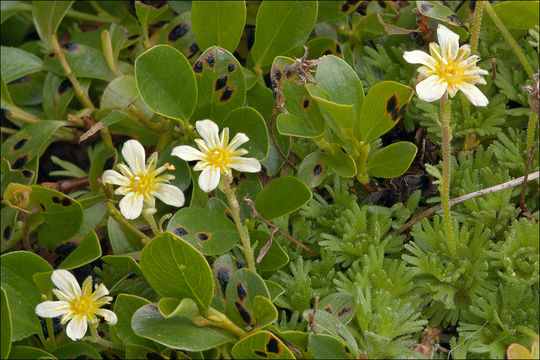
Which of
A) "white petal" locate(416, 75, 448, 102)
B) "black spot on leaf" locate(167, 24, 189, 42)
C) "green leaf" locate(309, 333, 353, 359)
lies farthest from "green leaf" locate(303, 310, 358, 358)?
"black spot on leaf" locate(167, 24, 189, 42)

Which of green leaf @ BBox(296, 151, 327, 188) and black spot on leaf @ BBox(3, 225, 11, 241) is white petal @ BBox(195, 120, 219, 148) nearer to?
green leaf @ BBox(296, 151, 327, 188)

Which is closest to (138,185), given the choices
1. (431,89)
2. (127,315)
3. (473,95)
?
(127,315)

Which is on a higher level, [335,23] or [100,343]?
[335,23]

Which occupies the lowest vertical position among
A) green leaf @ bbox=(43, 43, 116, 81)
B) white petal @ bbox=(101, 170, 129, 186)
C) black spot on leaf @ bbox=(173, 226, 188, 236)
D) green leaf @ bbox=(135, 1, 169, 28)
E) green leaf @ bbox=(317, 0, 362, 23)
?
black spot on leaf @ bbox=(173, 226, 188, 236)

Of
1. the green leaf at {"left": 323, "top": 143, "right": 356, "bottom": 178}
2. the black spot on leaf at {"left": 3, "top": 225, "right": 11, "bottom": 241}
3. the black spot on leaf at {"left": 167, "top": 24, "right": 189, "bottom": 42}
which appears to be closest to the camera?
the green leaf at {"left": 323, "top": 143, "right": 356, "bottom": 178}

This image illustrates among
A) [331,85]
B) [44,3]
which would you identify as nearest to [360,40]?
[331,85]

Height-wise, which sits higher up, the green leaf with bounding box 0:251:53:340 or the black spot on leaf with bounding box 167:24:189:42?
the black spot on leaf with bounding box 167:24:189:42

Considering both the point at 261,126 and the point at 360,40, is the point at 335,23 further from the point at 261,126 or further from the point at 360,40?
the point at 261,126
